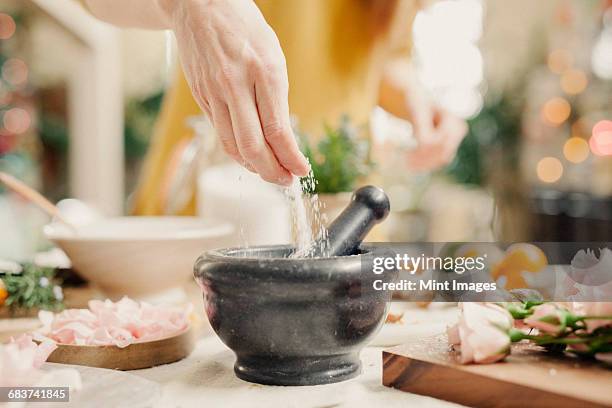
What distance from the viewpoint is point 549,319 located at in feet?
2.39

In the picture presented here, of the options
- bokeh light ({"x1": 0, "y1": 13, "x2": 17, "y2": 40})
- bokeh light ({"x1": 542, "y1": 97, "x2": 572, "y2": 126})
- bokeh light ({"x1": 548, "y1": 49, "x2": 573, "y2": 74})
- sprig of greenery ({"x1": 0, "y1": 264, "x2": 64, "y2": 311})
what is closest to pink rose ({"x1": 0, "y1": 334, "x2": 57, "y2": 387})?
sprig of greenery ({"x1": 0, "y1": 264, "x2": 64, "y2": 311})

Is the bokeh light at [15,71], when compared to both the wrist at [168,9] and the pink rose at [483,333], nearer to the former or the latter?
the wrist at [168,9]

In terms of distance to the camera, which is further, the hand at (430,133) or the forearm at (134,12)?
the hand at (430,133)

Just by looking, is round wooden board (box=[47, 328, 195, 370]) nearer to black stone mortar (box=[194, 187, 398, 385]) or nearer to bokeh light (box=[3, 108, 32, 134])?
black stone mortar (box=[194, 187, 398, 385])

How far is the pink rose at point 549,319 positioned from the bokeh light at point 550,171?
12.7ft

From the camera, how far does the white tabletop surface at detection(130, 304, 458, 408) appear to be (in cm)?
72

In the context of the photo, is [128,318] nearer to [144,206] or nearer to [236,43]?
[236,43]

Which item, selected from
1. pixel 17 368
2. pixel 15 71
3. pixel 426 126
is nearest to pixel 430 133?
pixel 426 126

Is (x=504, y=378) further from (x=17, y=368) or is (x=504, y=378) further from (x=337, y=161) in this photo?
(x=337, y=161)

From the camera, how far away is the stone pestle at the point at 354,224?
87cm

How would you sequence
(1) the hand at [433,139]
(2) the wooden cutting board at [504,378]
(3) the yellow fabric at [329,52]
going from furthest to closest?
(3) the yellow fabric at [329,52]
(1) the hand at [433,139]
(2) the wooden cutting board at [504,378]

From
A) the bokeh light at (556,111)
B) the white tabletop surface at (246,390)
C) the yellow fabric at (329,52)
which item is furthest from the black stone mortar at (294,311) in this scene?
the bokeh light at (556,111)

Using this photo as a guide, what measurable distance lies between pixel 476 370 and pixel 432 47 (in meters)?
3.77

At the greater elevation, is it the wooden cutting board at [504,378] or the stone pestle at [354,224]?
the stone pestle at [354,224]
